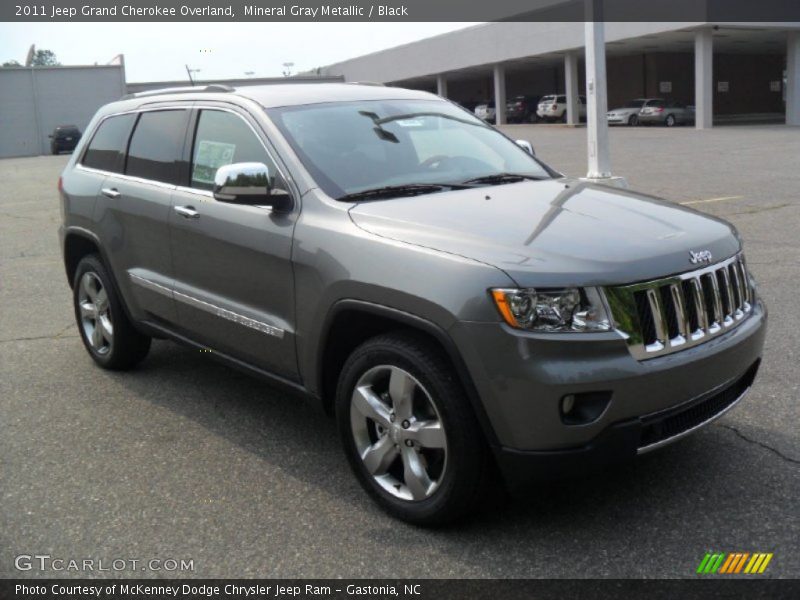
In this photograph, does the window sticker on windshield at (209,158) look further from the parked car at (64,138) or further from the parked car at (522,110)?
the parked car at (522,110)

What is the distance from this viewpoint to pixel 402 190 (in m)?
4.29

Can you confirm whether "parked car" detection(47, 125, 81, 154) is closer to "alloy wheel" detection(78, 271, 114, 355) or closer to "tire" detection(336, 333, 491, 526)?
"alloy wheel" detection(78, 271, 114, 355)

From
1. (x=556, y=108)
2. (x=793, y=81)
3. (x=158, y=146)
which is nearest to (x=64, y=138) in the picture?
(x=556, y=108)

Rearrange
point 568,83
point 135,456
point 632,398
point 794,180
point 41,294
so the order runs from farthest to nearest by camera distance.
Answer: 1. point 568,83
2. point 794,180
3. point 41,294
4. point 135,456
5. point 632,398

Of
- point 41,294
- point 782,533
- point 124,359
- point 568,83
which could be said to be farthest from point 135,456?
point 568,83

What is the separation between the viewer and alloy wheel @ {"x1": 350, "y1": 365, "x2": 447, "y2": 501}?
354 cm

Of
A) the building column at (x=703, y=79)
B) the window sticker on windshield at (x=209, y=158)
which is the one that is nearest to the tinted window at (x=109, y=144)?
the window sticker on windshield at (x=209, y=158)

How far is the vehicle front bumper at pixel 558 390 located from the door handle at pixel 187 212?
204cm

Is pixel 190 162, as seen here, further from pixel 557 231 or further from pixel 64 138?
pixel 64 138

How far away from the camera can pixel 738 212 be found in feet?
40.0

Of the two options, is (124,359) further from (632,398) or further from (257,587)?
(632,398)

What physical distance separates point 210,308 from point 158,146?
1.32 meters

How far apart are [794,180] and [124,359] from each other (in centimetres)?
1376

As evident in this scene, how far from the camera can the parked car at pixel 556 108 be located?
50281 millimetres
